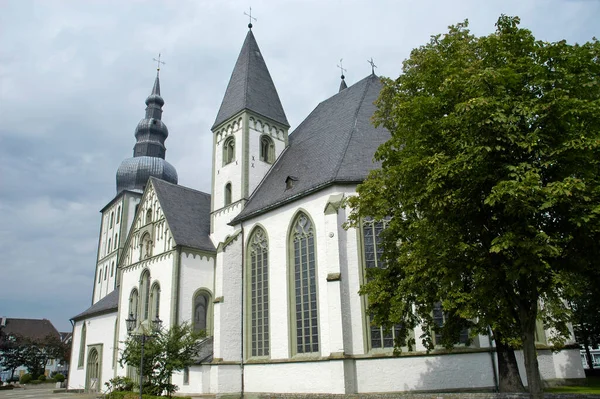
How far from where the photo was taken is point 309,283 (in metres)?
20.4

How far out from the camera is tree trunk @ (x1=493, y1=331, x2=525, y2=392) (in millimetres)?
13495

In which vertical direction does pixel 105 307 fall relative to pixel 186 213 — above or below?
below

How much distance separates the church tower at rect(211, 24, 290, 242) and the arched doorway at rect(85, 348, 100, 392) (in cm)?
1568

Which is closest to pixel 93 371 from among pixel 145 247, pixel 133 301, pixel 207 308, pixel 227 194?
pixel 133 301

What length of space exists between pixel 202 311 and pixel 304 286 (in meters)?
9.98

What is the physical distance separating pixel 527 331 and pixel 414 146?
469 centimetres

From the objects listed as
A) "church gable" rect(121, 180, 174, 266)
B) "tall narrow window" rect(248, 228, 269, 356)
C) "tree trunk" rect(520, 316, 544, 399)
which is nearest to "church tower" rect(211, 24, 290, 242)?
"church gable" rect(121, 180, 174, 266)

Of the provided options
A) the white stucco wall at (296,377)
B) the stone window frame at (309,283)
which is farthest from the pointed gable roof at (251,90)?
the white stucco wall at (296,377)

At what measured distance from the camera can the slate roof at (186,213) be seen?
28.8 meters

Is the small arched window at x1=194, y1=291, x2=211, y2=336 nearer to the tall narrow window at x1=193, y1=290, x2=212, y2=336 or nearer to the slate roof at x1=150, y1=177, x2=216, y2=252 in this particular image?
the tall narrow window at x1=193, y1=290, x2=212, y2=336

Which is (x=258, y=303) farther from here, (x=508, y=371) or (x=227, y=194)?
(x=508, y=371)

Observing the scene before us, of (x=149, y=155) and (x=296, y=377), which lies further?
(x=149, y=155)

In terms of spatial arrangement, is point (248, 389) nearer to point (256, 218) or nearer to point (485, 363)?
point (256, 218)

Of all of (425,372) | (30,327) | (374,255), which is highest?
(30,327)
